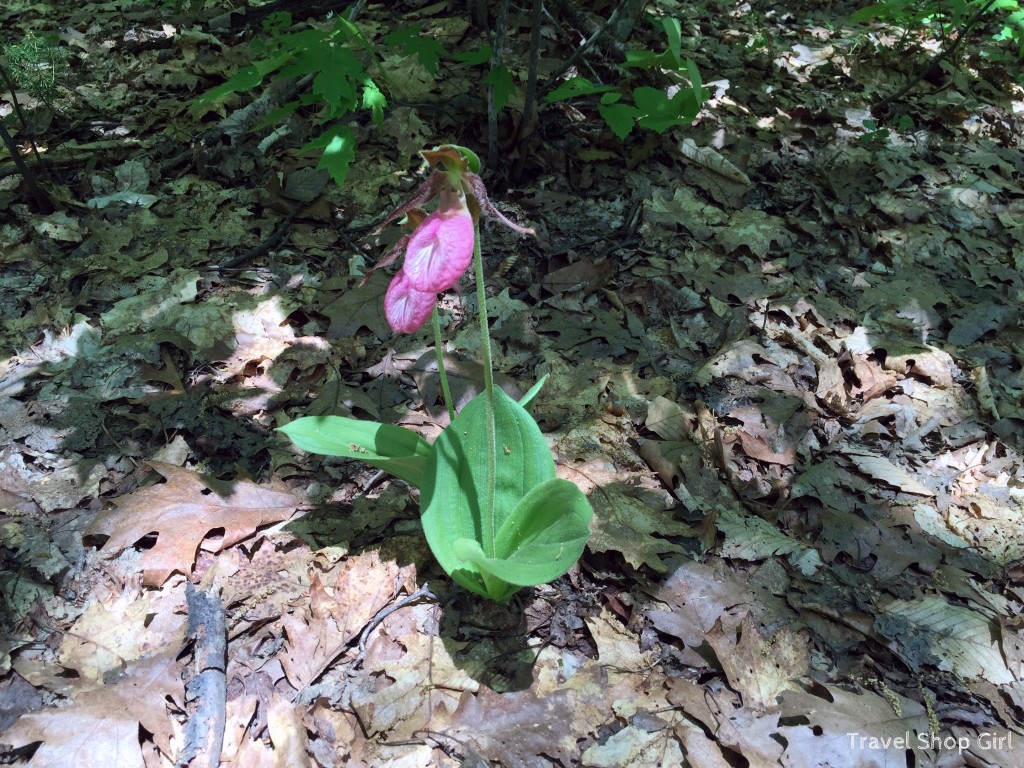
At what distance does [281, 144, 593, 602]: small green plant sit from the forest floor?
0.86ft

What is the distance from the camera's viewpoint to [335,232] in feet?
10.1

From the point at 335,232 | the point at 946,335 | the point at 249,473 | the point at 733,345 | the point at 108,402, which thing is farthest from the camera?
the point at 335,232

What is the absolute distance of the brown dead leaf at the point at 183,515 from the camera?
1.79 metres

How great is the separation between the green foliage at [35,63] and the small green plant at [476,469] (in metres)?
2.50

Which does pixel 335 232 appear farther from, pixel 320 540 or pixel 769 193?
pixel 769 193

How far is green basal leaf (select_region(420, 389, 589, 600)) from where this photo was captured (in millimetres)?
1653

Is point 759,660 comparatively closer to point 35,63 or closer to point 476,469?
point 476,469

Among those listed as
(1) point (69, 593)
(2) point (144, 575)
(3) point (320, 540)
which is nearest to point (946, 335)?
(3) point (320, 540)

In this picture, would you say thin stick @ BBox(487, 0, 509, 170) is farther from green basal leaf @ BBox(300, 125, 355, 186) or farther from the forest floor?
green basal leaf @ BBox(300, 125, 355, 186)

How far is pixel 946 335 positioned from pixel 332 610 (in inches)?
108

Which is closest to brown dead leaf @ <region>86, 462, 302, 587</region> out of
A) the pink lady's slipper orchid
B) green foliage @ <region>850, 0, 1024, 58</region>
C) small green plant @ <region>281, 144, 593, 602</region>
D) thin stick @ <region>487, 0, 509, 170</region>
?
small green plant @ <region>281, 144, 593, 602</region>

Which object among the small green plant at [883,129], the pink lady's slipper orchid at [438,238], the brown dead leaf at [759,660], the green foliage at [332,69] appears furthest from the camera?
the small green plant at [883,129]

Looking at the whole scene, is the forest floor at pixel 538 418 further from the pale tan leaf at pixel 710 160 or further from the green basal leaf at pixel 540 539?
the green basal leaf at pixel 540 539

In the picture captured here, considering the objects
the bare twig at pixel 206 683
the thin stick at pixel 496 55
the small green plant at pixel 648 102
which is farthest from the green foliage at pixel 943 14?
the bare twig at pixel 206 683
